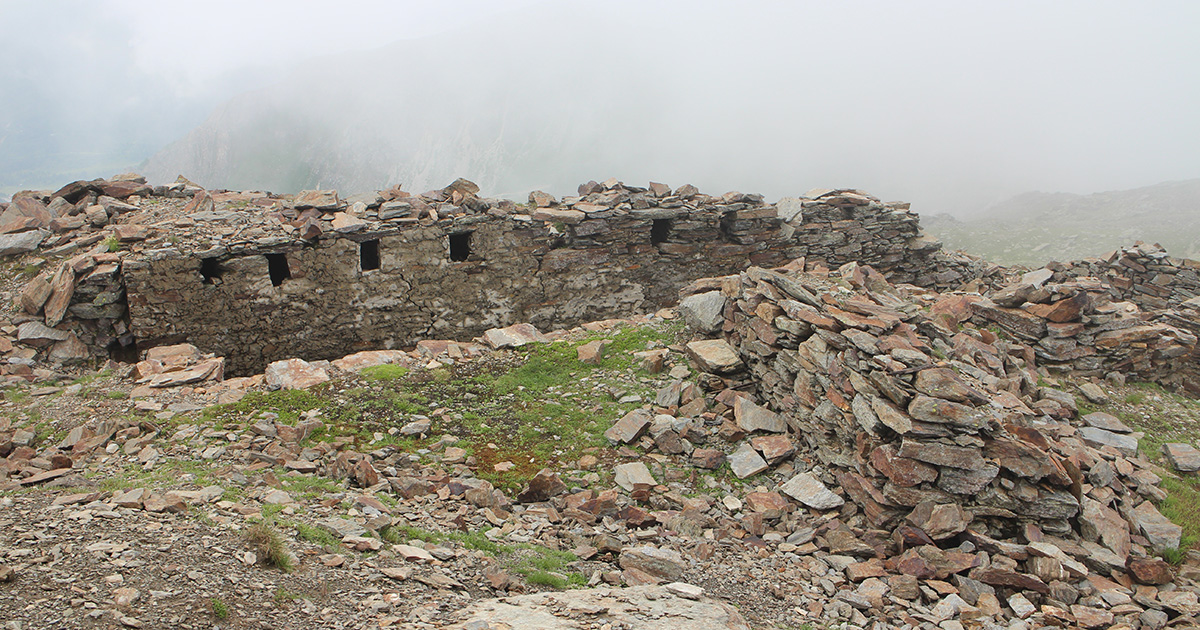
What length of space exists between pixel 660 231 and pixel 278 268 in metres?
7.40

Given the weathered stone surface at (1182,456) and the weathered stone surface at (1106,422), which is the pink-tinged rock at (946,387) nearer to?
the weathered stone surface at (1106,422)

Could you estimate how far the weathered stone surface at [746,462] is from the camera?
278 inches

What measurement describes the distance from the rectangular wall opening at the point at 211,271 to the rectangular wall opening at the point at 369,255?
2186 millimetres

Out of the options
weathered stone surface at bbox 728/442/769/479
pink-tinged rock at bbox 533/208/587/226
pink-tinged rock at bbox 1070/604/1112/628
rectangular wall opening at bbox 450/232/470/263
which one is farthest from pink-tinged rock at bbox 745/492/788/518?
rectangular wall opening at bbox 450/232/470/263

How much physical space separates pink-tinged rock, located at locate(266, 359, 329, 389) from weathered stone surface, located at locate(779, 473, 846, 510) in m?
5.99

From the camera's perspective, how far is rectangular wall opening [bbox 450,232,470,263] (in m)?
12.0

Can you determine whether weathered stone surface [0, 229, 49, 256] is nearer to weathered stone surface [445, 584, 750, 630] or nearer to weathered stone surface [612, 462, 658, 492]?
weathered stone surface [612, 462, 658, 492]

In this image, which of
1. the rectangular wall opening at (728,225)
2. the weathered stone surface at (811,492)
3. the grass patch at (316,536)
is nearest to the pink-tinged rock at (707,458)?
the weathered stone surface at (811,492)

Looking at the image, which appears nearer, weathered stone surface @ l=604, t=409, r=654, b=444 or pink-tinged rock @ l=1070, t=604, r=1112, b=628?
pink-tinged rock @ l=1070, t=604, r=1112, b=628

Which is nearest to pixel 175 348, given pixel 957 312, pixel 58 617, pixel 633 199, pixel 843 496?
pixel 58 617

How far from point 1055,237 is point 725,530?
110 feet

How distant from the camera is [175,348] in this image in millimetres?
9555

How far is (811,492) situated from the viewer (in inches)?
257

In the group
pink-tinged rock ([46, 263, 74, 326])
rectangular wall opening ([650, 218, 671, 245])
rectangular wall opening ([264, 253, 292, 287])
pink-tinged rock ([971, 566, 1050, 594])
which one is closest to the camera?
pink-tinged rock ([971, 566, 1050, 594])
